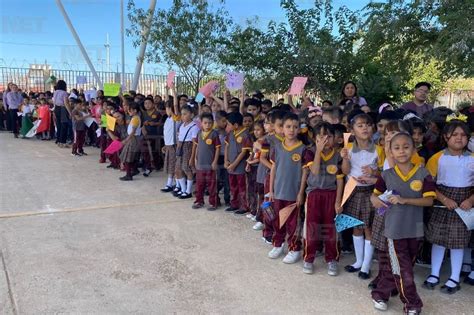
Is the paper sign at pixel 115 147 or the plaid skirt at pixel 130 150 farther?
the paper sign at pixel 115 147

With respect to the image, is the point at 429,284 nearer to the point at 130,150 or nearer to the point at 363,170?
the point at 363,170

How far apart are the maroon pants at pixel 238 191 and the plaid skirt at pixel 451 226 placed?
8.17ft

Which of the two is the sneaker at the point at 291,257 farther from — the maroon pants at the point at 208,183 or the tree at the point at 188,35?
the tree at the point at 188,35

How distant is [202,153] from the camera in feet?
18.8

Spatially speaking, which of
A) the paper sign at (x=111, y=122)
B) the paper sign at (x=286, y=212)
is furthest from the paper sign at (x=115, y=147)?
the paper sign at (x=286, y=212)

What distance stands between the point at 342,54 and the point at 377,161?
5.22 meters

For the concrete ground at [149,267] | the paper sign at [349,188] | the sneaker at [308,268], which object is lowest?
the concrete ground at [149,267]

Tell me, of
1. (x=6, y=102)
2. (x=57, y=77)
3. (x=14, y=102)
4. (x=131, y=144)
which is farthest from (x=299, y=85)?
(x=57, y=77)

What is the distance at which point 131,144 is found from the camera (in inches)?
286

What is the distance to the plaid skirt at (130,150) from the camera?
286 inches

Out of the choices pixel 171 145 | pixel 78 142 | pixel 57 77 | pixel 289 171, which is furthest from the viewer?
pixel 57 77

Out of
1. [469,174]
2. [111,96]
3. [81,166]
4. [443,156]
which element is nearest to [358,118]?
[443,156]

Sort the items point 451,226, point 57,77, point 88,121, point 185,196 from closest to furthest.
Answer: point 451,226 → point 185,196 → point 88,121 → point 57,77

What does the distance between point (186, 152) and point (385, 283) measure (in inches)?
146
